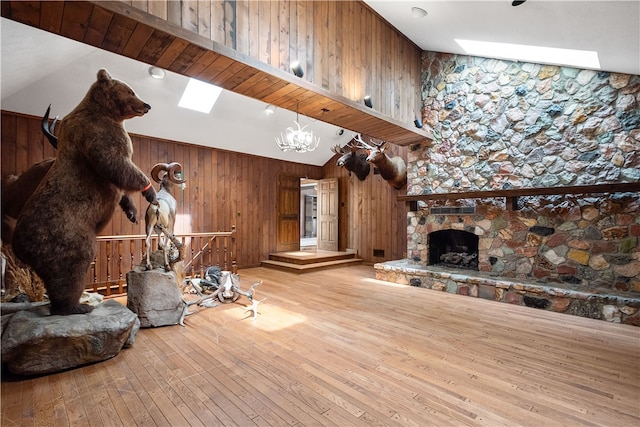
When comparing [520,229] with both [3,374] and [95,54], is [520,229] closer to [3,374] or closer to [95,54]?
[3,374]

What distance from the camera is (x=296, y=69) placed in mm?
3293

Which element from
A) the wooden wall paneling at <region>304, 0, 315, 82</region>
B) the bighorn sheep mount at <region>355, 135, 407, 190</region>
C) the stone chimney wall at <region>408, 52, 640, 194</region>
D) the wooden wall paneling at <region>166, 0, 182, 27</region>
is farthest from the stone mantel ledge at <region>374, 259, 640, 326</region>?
the wooden wall paneling at <region>166, 0, 182, 27</region>

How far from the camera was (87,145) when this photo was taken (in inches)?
91.6

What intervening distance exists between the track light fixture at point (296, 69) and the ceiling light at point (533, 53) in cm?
280

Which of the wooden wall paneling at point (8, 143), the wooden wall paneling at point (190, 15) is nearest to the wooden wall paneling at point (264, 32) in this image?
the wooden wall paneling at point (190, 15)

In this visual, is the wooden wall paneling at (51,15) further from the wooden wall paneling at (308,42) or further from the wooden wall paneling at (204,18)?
the wooden wall paneling at (308,42)

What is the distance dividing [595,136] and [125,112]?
547 centimetres

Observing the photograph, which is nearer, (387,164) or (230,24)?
(230,24)

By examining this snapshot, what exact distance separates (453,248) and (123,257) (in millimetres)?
6109

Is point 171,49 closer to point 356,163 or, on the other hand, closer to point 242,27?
point 242,27

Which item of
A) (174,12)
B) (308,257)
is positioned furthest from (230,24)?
(308,257)

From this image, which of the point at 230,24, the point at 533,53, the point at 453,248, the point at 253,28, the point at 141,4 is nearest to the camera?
the point at 141,4

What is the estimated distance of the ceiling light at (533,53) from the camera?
3639 mm

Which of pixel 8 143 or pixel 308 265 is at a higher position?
pixel 8 143
